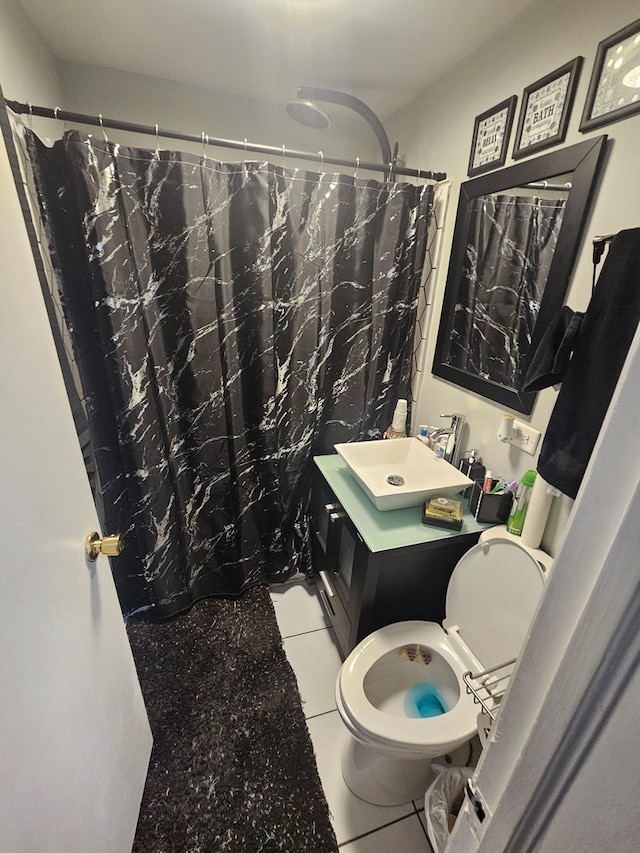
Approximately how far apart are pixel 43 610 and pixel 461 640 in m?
1.21

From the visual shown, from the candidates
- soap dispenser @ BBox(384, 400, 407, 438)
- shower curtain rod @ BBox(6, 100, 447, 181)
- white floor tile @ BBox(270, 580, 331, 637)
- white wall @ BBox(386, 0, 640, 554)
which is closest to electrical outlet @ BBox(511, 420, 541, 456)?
white wall @ BBox(386, 0, 640, 554)

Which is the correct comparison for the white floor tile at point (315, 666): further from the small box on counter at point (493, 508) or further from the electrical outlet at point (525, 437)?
the electrical outlet at point (525, 437)

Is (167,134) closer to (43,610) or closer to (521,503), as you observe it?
(43,610)

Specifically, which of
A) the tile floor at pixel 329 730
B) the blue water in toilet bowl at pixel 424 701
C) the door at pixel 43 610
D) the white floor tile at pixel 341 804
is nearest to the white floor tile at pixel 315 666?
the tile floor at pixel 329 730

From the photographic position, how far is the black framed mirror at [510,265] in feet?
3.47

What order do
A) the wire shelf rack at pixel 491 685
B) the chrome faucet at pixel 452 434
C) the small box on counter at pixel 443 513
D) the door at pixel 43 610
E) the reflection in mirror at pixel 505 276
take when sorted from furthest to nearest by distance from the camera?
the chrome faucet at pixel 452 434, the small box on counter at pixel 443 513, the reflection in mirror at pixel 505 276, the wire shelf rack at pixel 491 685, the door at pixel 43 610

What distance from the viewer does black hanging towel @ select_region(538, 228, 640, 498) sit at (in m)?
0.84

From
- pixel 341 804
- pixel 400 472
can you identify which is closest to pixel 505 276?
pixel 400 472

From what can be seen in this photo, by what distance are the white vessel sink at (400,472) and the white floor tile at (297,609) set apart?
0.80 meters

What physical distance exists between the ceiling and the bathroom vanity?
1628 mm

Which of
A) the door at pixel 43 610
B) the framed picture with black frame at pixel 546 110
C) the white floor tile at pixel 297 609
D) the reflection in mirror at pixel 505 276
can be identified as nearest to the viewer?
the door at pixel 43 610

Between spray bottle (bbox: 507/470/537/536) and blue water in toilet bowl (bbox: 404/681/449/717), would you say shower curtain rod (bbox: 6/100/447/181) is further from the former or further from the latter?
blue water in toilet bowl (bbox: 404/681/449/717)

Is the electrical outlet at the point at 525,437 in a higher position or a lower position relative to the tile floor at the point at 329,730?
higher

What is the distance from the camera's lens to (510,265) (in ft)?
4.19
